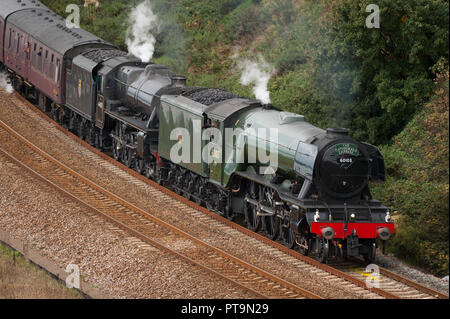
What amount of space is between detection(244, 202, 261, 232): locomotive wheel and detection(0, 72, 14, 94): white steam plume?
61.7 ft

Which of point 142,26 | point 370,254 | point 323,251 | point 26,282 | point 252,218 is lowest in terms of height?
point 252,218

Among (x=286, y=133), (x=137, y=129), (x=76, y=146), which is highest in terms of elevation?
(x=286, y=133)

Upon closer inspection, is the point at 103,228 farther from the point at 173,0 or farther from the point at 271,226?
the point at 173,0

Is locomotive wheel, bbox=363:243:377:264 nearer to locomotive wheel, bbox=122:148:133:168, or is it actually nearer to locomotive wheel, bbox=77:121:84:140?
locomotive wheel, bbox=122:148:133:168

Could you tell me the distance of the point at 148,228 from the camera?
19875mm

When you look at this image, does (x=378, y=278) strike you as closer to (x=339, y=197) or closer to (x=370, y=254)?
(x=370, y=254)

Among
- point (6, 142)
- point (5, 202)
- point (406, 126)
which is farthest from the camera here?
point (6, 142)

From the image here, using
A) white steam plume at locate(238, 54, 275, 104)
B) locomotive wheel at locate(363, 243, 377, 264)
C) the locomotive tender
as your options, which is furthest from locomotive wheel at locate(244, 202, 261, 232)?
white steam plume at locate(238, 54, 275, 104)

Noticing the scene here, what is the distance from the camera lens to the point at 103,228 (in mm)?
19406

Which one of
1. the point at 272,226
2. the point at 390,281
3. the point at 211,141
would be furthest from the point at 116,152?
the point at 390,281

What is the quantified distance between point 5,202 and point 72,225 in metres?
2.77

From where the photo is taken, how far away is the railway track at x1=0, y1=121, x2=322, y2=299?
15867mm

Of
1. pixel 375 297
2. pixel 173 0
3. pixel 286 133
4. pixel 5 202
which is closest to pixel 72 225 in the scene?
pixel 5 202

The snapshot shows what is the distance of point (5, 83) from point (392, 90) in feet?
68.0
